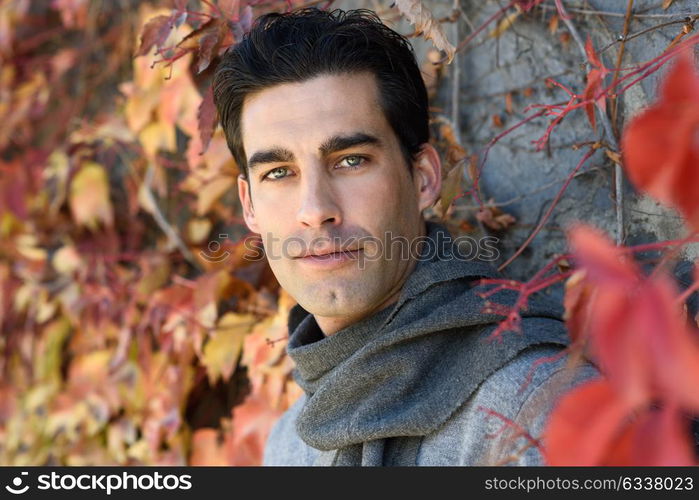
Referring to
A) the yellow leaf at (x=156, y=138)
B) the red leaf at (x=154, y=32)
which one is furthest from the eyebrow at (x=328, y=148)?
the yellow leaf at (x=156, y=138)

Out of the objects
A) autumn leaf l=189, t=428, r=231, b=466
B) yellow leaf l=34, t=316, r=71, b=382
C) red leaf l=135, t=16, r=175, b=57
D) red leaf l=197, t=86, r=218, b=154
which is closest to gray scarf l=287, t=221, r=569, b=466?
red leaf l=197, t=86, r=218, b=154

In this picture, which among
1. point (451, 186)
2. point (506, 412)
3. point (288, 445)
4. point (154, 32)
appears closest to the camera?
point (506, 412)

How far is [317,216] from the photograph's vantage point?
133 cm

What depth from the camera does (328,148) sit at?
137 centimetres

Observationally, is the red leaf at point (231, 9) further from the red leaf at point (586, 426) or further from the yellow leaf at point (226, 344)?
the red leaf at point (586, 426)

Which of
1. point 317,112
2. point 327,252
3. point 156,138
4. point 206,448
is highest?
point 156,138

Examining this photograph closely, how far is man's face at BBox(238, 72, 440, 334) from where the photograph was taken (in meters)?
1.37

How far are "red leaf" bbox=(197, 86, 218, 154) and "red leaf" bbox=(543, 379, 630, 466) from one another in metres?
1.11

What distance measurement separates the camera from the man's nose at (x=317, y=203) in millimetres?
1332

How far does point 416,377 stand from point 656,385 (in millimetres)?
766

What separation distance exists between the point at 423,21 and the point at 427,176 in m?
0.37

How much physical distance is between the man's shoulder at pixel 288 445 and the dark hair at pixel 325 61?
2.09 feet

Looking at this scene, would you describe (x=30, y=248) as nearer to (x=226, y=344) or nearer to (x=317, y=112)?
(x=226, y=344)

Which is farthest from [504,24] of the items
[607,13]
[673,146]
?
[673,146]
